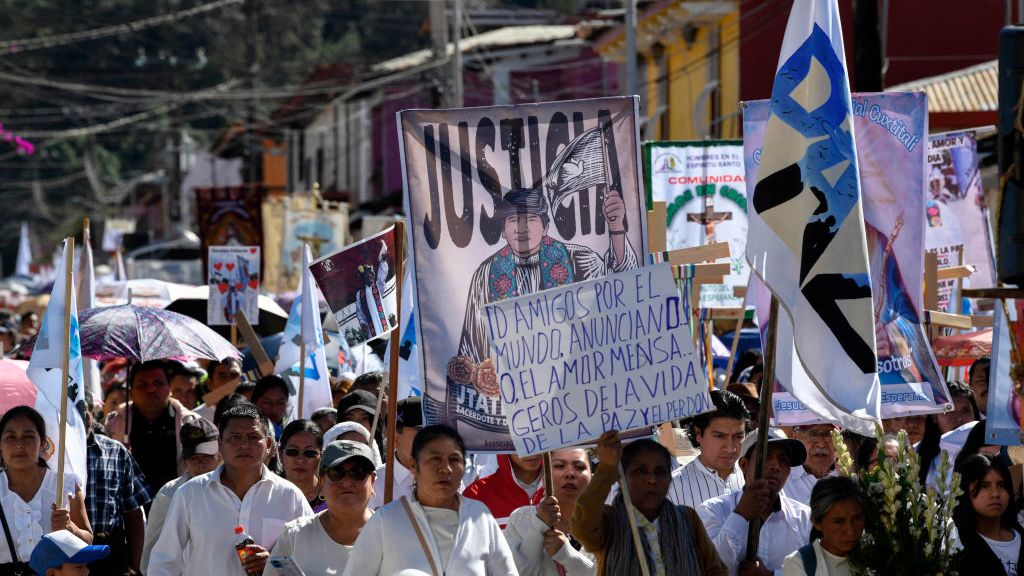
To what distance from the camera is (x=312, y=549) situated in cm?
638

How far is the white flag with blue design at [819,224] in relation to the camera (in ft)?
20.7

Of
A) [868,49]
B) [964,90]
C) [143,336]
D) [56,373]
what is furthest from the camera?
[964,90]

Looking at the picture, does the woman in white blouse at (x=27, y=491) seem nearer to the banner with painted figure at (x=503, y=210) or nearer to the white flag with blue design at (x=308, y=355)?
the banner with painted figure at (x=503, y=210)

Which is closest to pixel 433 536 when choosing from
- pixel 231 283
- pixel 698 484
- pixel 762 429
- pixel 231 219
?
pixel 762 429

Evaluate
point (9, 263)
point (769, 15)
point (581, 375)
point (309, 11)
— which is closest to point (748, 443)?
point (581, 375)

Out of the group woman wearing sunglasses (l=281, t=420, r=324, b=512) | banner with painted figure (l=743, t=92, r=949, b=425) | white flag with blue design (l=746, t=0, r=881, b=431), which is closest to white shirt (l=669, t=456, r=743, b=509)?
white flag with blue design (l=746, t=0, r=881, b=431)

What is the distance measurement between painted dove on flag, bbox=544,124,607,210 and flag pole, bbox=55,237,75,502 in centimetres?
224

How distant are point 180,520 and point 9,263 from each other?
3211 inches

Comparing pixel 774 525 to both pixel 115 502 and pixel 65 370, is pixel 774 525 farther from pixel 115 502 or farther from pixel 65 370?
pixel 65 370

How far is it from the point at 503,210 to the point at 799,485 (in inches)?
76.4

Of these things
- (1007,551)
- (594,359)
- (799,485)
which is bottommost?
(1007,551)

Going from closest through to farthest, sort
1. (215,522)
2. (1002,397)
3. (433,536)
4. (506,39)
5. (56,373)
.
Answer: (433,536)
(215,522)
(1002,397)
(56,373)
(506,39)

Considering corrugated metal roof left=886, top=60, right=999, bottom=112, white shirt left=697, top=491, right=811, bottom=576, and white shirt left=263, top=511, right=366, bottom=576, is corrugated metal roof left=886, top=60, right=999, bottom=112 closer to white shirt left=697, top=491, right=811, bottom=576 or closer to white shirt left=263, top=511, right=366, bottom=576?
white shirt left=697, top=491, right=811, bottom=576

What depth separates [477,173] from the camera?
23.1 feet
